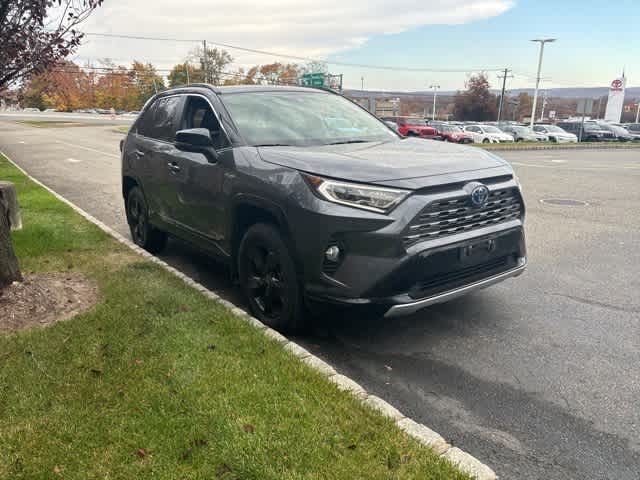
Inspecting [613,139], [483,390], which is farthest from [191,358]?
[613,139]

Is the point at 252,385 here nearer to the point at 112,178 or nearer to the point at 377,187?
the point at 377,187

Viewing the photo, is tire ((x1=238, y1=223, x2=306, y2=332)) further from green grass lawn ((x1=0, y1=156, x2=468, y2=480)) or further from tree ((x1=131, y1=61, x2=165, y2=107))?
tree ((x1=131, y1=61, x2=165, y2=107))

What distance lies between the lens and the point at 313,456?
247 centimetres

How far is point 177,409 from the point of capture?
9.34 ft

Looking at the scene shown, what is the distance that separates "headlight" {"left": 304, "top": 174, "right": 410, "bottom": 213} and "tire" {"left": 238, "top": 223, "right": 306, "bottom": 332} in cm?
54

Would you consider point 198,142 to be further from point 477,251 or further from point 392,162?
point 477,251

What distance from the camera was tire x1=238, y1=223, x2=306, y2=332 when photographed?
372 cm

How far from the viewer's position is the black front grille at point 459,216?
11.0 feet

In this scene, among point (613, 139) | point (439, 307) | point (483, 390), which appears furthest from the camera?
point (613, 139)

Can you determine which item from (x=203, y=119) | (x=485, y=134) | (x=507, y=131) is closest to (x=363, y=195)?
(x=203, y=119)

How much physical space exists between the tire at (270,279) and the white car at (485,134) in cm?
3035

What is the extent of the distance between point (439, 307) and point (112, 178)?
1100 cm

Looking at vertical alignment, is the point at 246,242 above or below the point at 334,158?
below

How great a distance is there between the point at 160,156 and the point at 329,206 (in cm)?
271
